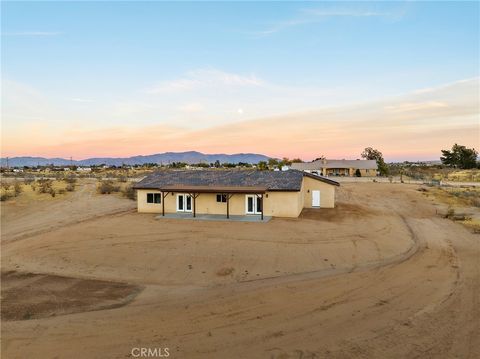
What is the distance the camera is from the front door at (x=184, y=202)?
2669cm

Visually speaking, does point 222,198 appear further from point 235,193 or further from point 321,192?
point 321,192

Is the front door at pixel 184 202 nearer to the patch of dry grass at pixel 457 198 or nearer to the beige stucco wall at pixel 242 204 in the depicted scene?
the beige stucco wall at pixel 242 204

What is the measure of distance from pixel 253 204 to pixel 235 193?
1.78m

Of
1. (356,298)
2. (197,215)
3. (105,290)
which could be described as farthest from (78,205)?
(356,298)

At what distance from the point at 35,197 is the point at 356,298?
32.2m

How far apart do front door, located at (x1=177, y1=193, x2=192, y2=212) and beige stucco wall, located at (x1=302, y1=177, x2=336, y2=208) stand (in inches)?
379

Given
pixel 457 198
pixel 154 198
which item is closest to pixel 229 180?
pixel 154 198

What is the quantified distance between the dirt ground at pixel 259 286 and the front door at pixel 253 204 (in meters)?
2.72

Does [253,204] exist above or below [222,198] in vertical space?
below

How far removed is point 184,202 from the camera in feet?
88.0

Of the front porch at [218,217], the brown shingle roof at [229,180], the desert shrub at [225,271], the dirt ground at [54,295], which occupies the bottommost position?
the dirt ground at [54,295]

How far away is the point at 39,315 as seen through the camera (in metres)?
10.2

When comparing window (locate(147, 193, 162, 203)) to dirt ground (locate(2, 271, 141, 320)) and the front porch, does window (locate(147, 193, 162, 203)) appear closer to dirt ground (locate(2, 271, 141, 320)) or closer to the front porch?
the front porch

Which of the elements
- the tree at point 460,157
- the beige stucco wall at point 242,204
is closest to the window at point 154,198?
the beige stucco wall at point 242,204
